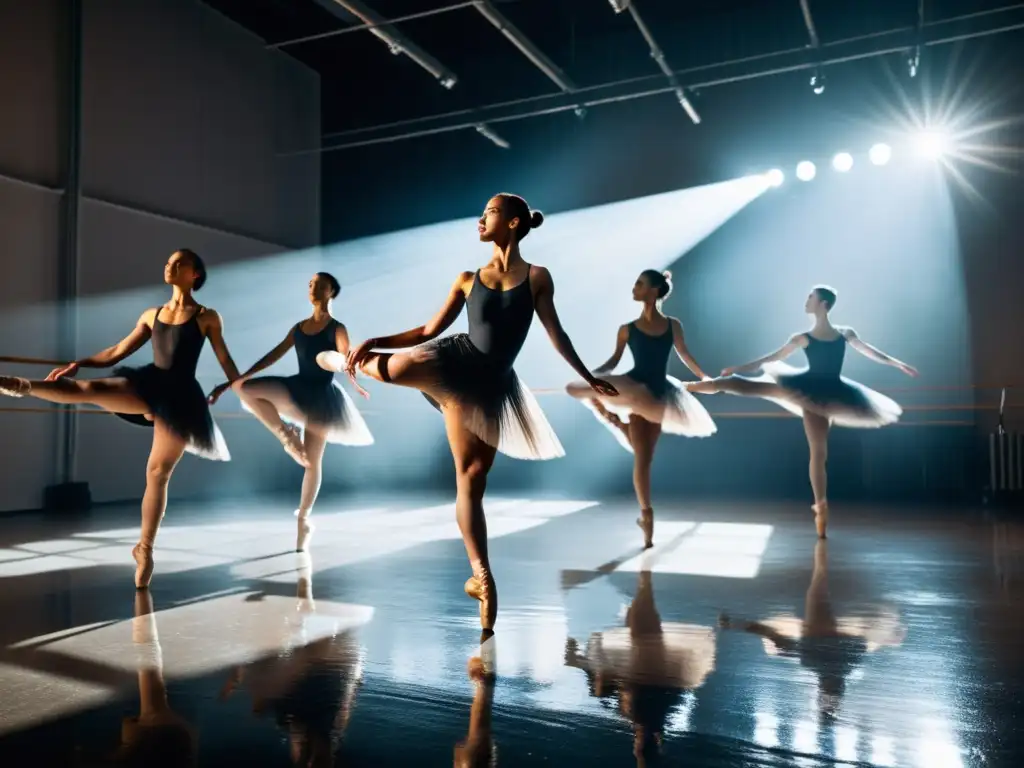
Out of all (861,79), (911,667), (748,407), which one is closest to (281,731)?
(911,667)

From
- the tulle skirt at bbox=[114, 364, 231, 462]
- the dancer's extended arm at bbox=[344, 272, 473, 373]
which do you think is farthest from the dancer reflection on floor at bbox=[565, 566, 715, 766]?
the tulle skirt at bbox=[114, 364, 231, 462]

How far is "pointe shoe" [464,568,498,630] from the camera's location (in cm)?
263

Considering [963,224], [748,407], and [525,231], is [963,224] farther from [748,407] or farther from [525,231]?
[525,231]

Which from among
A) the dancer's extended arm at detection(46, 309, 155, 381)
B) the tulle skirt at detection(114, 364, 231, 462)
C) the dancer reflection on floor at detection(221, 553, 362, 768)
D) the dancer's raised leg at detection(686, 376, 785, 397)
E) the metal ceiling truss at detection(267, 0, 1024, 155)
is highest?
the metal ceiling truss at detection(267, 0, 1024, 155)

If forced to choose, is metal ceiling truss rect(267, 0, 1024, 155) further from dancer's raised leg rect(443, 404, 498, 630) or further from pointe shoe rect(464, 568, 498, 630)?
pointe shoe rect(464, 568, 498, 630)

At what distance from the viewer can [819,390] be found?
4910 mm

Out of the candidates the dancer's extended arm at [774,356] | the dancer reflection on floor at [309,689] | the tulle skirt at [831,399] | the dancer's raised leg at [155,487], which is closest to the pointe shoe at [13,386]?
the dancer's raised leg at [155,487]

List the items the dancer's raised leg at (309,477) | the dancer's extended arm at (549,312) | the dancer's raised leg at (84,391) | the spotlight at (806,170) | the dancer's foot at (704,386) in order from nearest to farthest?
the dancer's extended arm at (549,312) → the dancer's raised leg at (84,391) → the dancer's raised leg at (309,477) → the dancer's foot at (704,386) → the spotlight at (806,170)

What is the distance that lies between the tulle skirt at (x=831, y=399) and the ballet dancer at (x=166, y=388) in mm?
3087

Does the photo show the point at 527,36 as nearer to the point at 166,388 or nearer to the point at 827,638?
the point at 166,388

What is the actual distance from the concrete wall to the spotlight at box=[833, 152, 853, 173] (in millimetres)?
5944

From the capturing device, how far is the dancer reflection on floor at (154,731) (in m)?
1.58

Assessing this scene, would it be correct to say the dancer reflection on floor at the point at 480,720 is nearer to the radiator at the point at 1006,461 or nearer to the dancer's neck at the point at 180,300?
the dancer's neck at the point at 180,300


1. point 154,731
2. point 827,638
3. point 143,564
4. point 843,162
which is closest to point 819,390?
point 827,638
